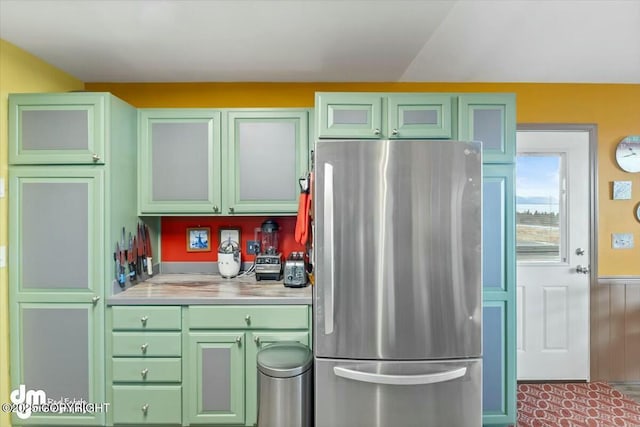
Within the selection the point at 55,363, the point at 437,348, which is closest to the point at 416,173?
the point at 437,348

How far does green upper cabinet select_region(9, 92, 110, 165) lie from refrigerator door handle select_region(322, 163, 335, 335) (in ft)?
4.49

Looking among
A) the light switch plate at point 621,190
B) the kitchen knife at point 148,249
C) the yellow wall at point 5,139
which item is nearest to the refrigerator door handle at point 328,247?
the kitchen knife at point 148,249

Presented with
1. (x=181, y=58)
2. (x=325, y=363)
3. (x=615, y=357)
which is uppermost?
(x=181, y=58)

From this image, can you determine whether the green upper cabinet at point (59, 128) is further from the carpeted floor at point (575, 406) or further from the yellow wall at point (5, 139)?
the carpeted floor at point (575, 406)

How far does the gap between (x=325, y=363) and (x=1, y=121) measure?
229 centimetres

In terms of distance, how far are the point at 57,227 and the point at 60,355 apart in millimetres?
750

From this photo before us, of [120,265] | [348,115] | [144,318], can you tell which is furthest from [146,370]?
[348,115]

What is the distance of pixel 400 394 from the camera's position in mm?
1677

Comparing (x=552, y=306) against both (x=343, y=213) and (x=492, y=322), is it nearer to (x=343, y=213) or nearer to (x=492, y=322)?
(x=492, y=322)

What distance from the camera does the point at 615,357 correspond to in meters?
2.77

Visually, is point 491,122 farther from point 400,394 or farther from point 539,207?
point 400,394

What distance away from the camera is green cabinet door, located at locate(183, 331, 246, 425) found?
2021mm

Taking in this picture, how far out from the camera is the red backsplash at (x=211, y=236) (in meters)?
2.71

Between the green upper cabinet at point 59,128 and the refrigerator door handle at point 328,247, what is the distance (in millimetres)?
1370
